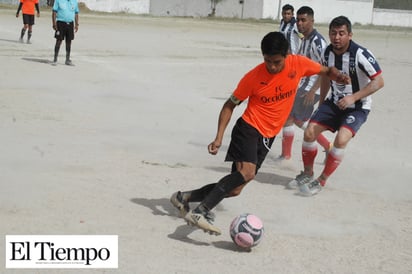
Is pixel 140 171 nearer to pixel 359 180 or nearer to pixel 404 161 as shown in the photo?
pixel 359 180

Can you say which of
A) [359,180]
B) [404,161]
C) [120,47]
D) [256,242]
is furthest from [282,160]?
[120,47]

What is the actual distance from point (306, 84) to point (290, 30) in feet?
4.06

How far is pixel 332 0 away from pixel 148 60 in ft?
164

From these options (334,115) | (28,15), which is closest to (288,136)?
(334,115)

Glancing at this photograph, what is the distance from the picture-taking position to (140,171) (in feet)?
27.5

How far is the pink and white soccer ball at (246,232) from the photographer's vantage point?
5.83 m

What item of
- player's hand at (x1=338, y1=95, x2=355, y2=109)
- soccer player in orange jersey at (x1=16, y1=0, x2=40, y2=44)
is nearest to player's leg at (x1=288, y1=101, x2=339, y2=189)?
player's hand at (x1=338, y1=95, x2=355, y2=109)

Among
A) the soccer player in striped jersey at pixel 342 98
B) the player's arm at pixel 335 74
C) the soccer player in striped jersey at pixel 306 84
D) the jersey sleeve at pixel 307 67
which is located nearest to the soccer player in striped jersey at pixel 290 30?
the soccer player in striped jersey at pixel 306 84

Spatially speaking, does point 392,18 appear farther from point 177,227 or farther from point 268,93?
point 177,227

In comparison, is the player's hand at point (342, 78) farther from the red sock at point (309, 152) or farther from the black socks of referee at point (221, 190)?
the black socks of referee at point (221, 190)

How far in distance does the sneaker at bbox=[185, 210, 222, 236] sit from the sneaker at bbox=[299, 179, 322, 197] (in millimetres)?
2016

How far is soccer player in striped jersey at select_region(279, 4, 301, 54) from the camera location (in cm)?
1002

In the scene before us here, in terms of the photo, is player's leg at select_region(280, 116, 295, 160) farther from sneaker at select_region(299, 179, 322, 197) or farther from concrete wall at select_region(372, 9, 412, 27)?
concrete wall at select_region(372, 9, 412, 27)

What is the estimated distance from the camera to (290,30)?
1025cm
